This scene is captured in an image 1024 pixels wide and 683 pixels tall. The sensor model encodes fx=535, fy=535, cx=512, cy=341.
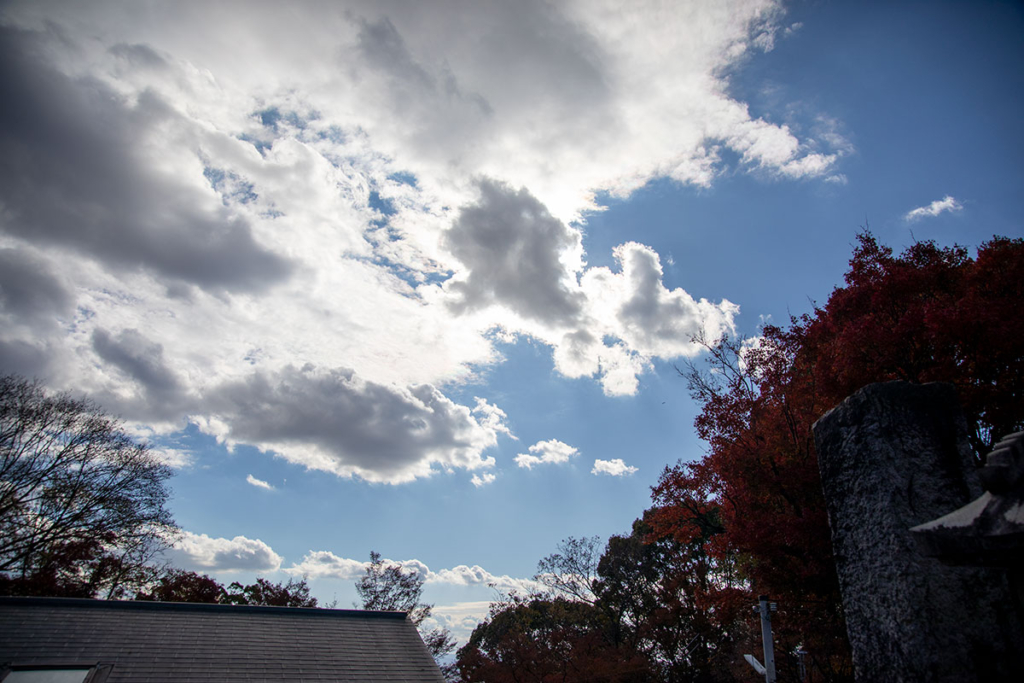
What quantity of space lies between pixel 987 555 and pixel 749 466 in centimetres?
923

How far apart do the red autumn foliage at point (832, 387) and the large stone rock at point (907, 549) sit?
4.98 meters

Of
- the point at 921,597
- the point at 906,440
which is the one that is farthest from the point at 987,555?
the point at 906,440

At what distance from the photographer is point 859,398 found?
231 inches

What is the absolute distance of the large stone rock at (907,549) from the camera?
466cm

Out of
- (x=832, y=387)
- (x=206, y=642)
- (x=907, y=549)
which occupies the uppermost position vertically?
(x=832, y=387)

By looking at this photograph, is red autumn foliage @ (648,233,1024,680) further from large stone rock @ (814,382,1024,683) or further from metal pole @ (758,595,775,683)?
large stone rock @ (814,382,1024,683)

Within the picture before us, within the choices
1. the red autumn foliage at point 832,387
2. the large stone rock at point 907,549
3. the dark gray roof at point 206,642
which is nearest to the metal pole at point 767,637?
the red autumn foliage at point 832,387

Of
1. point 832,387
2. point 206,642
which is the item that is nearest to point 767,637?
point 832,387

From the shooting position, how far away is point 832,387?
11141 mm

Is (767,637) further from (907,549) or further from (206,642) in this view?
(206,642)

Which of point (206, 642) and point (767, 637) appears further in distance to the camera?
point (206, 642)

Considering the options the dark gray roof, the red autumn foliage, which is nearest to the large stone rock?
the red autumn foliage

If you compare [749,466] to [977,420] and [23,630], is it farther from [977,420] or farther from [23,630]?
[23,630]

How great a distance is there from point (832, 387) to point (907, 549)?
6.83 metres
